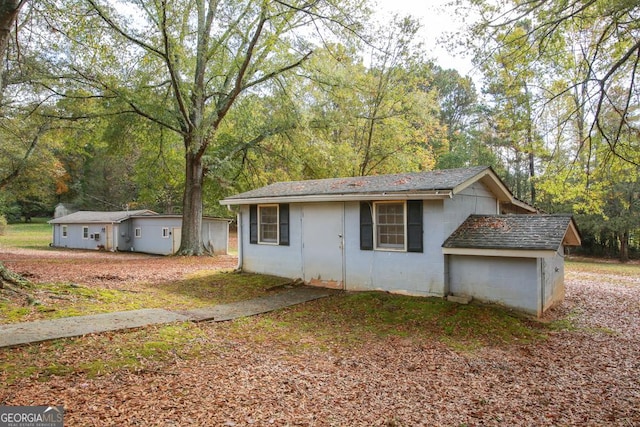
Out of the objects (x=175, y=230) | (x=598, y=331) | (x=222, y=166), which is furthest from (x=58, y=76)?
(x=598, y=331)

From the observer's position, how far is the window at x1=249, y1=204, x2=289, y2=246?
38.4 ft

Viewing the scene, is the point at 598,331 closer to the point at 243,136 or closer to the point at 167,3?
the point at 167,3

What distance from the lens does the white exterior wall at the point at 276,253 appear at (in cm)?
1136

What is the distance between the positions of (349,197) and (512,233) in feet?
12.4

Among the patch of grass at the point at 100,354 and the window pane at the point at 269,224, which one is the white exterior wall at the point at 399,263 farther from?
the patch of grass at the point at 100,354

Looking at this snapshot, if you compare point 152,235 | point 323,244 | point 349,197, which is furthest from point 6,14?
point 152,235

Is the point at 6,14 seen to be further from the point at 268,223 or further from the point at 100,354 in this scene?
the point at 268,223

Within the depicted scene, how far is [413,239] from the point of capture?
29.6ft

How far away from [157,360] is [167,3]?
10824mm

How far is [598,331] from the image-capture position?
733 centimetres

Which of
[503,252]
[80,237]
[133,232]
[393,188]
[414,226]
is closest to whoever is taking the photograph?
[503,252]

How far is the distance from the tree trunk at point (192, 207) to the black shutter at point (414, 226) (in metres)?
12.6

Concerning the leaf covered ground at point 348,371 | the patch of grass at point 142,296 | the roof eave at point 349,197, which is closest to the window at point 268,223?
the roof eave at point 349,197

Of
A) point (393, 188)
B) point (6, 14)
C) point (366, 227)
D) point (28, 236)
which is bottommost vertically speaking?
point (28, 236)
